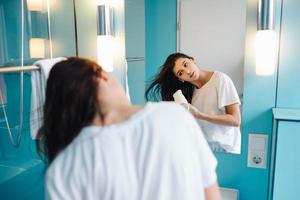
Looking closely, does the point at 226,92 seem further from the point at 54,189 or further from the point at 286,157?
the point at 54,189

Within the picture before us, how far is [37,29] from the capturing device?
135 centimetres

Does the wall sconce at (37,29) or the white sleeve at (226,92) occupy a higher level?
the wall sconce at (37,29)

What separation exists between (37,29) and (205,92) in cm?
82

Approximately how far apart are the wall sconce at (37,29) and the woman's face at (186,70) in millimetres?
628

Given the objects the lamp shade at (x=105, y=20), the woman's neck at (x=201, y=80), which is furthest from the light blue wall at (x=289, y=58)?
the lamp shade at (x=105, y=20)

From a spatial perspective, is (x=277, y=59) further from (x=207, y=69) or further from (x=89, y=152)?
(x=89, y=152)

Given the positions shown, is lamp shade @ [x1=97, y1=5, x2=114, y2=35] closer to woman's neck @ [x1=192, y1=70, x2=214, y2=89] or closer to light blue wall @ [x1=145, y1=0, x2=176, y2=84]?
light blue wall @ [x1=145, y1=0, x2=176, y2=84]

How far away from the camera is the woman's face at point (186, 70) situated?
133cm

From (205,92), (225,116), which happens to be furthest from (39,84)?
(225,116)

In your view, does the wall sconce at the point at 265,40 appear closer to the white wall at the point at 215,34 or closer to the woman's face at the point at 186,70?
the white wall at the point at 215,34

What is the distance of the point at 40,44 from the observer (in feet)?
4.48

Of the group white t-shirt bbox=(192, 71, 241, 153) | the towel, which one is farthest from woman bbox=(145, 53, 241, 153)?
the towel

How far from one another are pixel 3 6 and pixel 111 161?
0.94 meters

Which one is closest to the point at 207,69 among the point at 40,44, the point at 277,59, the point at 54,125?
the point at 277,59
